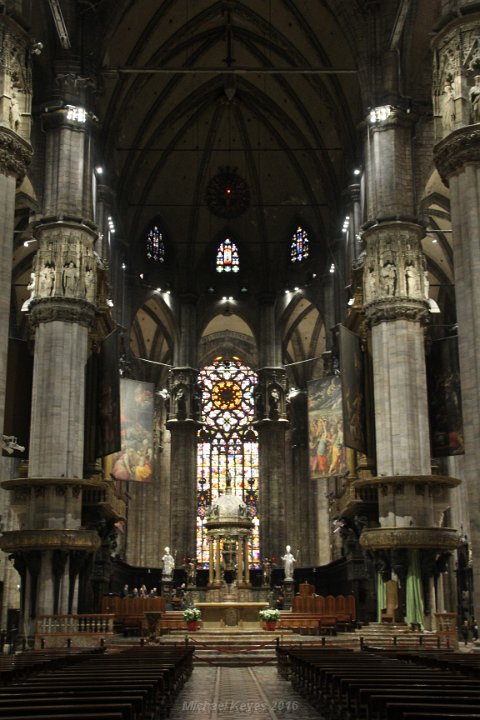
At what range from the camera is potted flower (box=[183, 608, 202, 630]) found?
3228 centimetres

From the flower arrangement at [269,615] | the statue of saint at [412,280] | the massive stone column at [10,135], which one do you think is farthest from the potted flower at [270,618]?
the massive stone column at [10,135]

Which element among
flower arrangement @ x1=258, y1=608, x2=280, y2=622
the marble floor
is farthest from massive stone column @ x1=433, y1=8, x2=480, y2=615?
flower arrangement @ x1=258, y1=608, x2=280, y2=622

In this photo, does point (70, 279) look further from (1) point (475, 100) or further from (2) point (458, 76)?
(1) point (475, 100)

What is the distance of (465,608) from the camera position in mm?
41000

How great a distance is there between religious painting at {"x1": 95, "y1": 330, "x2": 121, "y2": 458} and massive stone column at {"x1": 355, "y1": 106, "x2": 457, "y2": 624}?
929 cm

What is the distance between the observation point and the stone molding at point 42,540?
31.7m

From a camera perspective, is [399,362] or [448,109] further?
[399,362]

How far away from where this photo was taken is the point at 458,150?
2344 centimetres

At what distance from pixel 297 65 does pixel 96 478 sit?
24.7m

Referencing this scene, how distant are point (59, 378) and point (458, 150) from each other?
16771 millimetres

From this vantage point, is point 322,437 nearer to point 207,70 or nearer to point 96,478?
point 96,478

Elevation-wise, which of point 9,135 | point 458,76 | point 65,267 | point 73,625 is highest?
point 458,76

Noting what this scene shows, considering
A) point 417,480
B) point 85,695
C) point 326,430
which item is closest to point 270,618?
point 417,480

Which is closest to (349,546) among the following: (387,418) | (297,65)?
(387,418)
